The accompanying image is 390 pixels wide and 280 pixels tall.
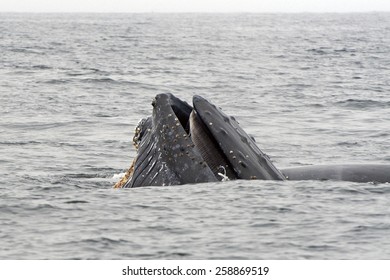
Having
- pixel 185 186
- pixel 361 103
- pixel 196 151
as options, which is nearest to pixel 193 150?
pixel 196 151

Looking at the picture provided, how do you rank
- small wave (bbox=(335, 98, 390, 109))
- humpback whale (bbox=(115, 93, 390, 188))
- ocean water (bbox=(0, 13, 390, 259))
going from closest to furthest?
ocean water (bbox=(0, 13, 390, 259)) < humpback whale (bbox=(115, 93, 390, 188)) < small wave (bbox=(335, 98, 390, 109))

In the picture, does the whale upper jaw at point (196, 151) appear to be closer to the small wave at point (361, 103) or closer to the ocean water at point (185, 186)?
the ocean water at point (185, 186)

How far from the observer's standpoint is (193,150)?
8.88 m

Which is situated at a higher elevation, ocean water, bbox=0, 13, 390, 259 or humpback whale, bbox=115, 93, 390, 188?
humpback whale, bbox=115, 93, 390, 188

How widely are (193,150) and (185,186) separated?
1.17ft

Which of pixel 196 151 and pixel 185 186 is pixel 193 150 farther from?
pixel 185 186

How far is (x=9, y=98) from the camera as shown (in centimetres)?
2256

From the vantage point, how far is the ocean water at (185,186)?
7527mm

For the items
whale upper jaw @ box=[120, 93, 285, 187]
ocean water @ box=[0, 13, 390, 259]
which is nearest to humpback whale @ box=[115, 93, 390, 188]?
whale upper jaw @ box=[120, 93, 285, 187]

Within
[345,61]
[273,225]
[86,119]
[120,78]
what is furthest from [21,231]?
[345,61]

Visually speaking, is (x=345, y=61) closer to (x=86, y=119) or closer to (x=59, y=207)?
(x=86, y=119)

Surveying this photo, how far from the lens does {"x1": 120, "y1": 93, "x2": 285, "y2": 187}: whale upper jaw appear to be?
29.1 ft

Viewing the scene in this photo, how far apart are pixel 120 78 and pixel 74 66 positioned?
518 cm

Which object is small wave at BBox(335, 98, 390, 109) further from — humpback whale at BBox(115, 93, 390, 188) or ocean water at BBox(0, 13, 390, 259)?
humpback whale at BBox(115, 93, 390, 188)
